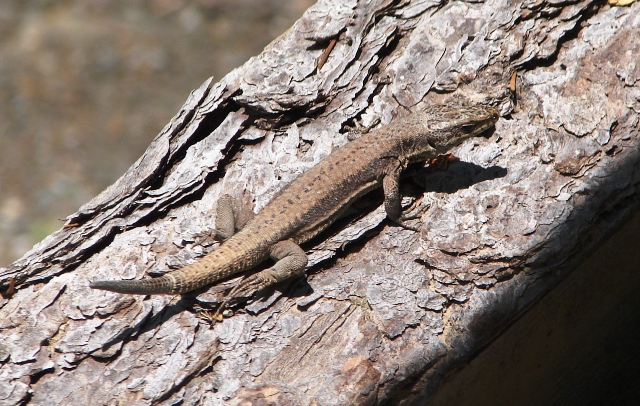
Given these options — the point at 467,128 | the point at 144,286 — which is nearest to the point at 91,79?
the point at 144,286

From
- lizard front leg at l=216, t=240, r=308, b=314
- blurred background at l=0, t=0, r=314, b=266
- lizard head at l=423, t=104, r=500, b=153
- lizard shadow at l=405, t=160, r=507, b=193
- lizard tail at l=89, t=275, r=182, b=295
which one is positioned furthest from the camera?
blurred background at l=0, t=0, r=314, b=266

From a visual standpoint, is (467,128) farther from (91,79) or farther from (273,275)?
(91,79)

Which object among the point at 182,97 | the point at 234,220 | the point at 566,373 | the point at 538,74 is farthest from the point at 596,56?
the point at 182,97

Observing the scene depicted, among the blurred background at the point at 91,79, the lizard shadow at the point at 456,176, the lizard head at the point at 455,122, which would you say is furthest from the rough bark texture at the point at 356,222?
the blurred background at the point at 91,79

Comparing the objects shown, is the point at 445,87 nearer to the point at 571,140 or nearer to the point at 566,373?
the point at 571,140

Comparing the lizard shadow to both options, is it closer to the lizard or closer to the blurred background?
the lizard

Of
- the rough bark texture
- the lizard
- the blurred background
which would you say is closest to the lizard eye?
the lizard
